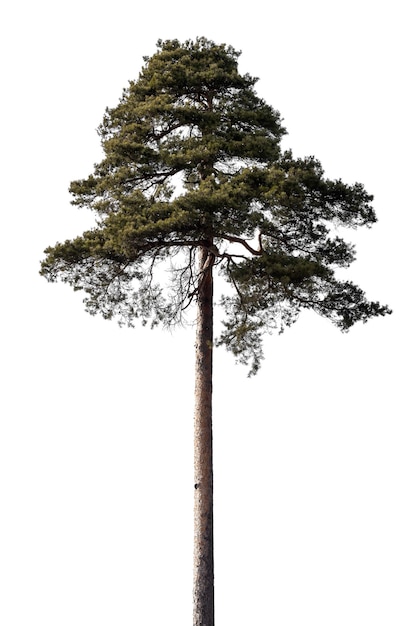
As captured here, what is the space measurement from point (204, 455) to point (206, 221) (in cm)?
319

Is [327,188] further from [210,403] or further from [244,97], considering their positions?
[210,403]

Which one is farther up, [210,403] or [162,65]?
[162,65]

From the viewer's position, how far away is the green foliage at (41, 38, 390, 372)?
10422 mm

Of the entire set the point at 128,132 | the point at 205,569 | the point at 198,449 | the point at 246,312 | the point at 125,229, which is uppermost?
the point at 128,132

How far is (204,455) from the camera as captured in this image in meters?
10.9

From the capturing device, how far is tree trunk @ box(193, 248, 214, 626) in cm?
1056

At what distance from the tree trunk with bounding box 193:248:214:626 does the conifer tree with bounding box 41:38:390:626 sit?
2cm

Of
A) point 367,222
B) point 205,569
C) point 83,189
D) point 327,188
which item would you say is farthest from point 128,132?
point 205,569

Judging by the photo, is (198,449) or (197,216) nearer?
(197,216)

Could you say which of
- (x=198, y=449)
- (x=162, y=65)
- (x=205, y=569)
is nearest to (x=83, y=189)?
(x=162, y=65)

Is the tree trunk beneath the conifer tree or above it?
beneath

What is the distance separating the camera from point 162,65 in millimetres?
11094

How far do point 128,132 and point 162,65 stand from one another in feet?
3.49

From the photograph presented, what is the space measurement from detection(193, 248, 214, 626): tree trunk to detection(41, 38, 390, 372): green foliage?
217 mm
